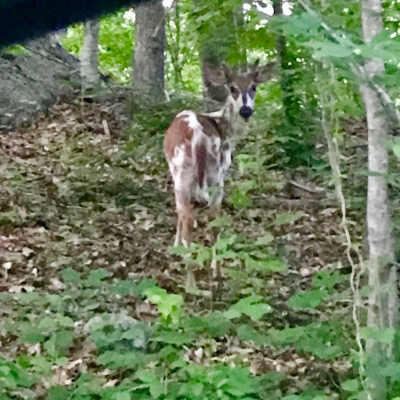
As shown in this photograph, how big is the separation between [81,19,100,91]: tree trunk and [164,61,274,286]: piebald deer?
171 inches

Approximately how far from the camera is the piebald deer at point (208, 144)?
723 centimetres

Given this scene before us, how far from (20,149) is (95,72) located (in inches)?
112

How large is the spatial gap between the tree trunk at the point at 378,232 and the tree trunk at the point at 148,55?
7529mm

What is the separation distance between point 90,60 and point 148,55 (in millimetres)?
1110

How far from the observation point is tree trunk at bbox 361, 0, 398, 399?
3.57m

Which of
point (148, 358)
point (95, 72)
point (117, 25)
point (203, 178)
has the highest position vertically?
point (117, 25)

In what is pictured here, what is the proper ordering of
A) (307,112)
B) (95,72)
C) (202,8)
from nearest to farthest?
1. (202,8)
2. (307,112)
3. (95,72)

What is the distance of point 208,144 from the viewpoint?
7320mm

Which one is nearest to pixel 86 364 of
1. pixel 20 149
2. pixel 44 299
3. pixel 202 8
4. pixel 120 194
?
pixel 44 299

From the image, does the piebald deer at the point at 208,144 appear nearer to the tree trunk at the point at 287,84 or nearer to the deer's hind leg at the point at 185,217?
the deer's hind leg at the point at 185,217

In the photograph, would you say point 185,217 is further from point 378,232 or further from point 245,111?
point 378,232

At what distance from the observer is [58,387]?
361 centimetres

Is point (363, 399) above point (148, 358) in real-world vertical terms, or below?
below

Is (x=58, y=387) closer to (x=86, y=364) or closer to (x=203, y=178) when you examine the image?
Answer: (x=86, y=364)
